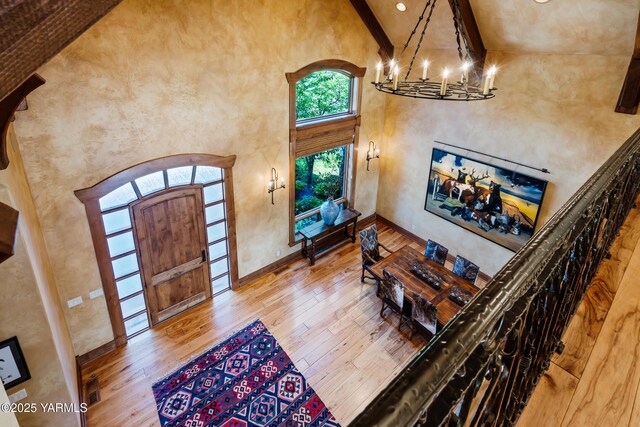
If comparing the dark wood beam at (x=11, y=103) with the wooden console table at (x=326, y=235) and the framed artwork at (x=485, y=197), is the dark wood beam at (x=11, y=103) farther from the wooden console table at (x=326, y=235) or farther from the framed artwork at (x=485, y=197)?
the framed artwork at (x=485, y=197)

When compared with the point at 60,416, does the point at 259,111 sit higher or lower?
higher

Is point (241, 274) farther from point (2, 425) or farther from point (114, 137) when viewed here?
point (2, 425)

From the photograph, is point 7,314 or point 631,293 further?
point 7,314

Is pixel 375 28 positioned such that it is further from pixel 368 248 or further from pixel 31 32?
pixel 31 32

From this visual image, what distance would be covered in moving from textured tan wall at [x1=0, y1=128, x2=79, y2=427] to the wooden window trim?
2.15 ft

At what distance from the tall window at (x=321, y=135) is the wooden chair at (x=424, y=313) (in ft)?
9.02

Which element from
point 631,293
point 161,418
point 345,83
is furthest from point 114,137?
point 631,293

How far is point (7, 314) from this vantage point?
303cm

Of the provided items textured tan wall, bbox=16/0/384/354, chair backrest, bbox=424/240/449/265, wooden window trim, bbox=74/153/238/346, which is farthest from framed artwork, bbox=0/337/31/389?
chair backrest, bbox=424/240/449/265

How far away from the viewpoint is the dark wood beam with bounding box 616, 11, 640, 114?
4353 millimetres

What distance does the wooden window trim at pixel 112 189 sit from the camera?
4398 millimetres

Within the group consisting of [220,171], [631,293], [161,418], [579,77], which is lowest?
[161,418]

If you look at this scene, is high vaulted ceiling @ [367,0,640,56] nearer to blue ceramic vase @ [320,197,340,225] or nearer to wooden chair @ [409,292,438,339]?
blue ceramic vase @ [320,197,340,225]

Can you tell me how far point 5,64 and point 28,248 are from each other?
3120mm
